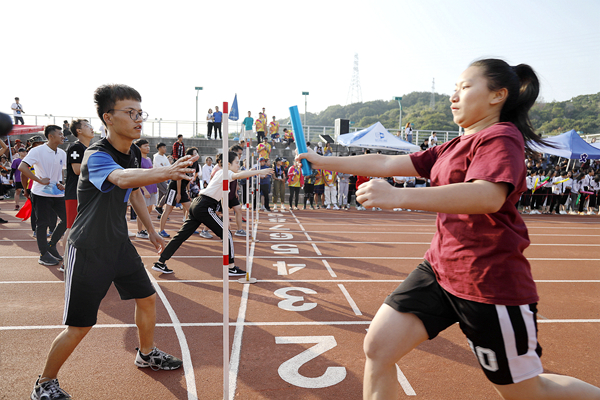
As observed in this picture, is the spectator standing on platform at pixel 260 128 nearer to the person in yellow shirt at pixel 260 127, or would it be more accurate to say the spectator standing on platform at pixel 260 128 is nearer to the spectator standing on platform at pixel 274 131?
the person in yellow shirt at pixel 260 127

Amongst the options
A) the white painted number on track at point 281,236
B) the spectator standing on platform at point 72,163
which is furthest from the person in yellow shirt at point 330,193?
the spectator standing on platform at point 72,163

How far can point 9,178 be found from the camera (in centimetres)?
1717

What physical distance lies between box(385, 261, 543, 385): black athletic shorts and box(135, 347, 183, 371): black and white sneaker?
2.31 m

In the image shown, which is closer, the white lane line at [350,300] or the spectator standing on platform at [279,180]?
the white lane line at [350,300]

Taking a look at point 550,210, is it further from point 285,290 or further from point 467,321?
point 467,321

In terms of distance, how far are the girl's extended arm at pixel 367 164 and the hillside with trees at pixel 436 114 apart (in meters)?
24.9

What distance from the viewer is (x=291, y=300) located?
512cm

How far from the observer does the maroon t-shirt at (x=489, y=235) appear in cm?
158

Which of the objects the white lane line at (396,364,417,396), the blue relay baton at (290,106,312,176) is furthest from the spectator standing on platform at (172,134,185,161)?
the blue relay baton at (290,106,312,176)

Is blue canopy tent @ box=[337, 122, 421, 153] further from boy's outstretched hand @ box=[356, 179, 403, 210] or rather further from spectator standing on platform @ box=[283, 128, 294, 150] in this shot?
boy's outstretched hand @ box=[356, 179, 403, 210]

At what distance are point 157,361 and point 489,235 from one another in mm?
2891

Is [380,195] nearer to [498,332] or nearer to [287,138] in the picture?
[498,332]

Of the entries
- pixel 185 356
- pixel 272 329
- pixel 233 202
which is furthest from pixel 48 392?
pixel 233 202

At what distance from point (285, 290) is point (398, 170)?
3.64 metres
